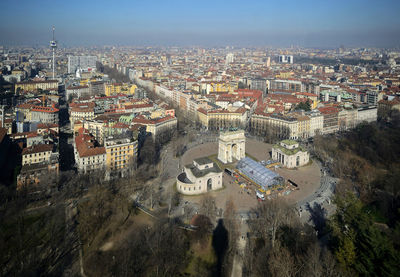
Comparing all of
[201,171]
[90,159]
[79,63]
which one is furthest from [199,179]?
[79,63]

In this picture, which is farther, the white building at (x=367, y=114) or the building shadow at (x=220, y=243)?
the white building at (x=367, y=114)

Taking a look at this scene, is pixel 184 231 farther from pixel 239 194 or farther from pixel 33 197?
pixel 33 197

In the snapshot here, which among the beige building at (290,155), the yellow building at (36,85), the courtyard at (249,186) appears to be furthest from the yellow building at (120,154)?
the yellow building at (36,85)

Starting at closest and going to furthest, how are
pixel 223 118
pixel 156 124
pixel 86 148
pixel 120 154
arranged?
pixel 120 154 < pixel 86 148 < pixel 156 124 < pixel 223 118

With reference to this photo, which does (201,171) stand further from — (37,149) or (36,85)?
(36,85)

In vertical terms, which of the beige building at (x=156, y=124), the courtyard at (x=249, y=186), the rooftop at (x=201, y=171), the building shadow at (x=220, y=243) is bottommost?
the building shadow at (x=220, y=243)

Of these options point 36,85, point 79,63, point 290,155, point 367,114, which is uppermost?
point 79,63

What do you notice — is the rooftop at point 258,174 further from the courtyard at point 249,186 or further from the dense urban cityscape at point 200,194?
the courtyard at point 249,186
